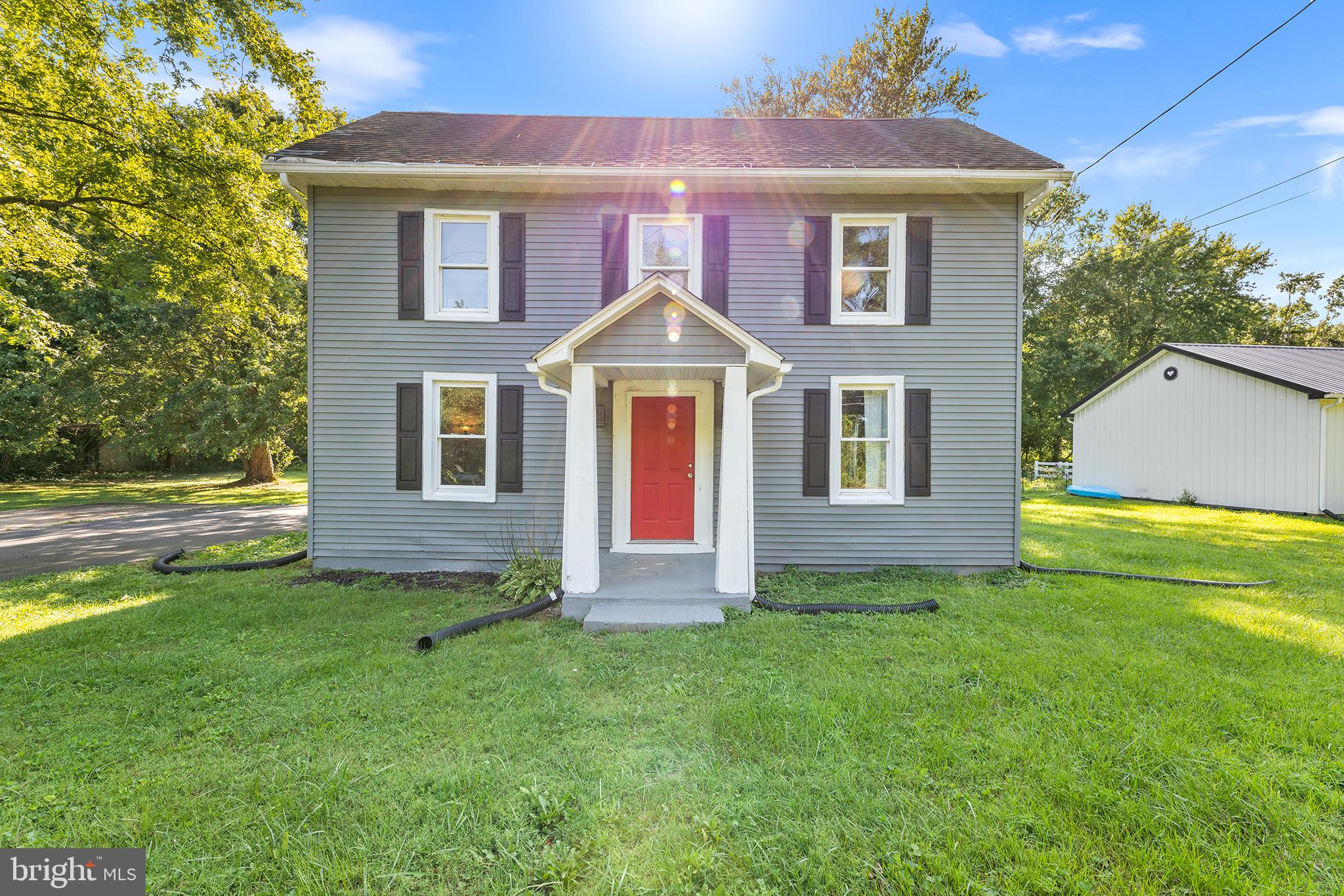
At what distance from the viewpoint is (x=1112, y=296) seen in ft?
79.6

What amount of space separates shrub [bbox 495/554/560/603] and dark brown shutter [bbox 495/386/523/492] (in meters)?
1.17

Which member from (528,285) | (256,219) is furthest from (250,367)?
(528,285)

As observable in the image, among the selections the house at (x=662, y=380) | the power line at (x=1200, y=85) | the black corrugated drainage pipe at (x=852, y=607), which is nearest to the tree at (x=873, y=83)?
the power line at (x=1200, y=85)

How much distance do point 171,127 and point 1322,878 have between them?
45.6 ft

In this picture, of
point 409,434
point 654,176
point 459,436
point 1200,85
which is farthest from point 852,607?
point 1200,85

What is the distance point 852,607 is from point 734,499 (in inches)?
66.4

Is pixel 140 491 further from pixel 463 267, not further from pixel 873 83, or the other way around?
pixel 873 83

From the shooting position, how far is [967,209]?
707 centimetres

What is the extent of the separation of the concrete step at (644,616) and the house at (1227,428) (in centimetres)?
1508

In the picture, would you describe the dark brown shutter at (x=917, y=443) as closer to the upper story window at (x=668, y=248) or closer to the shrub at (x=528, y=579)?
the upper story window at (x=668, y=248)

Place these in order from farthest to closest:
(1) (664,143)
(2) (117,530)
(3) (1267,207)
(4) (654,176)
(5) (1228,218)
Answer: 1. (5) (1228,218)
2. (3) (1267,207)
3. (2) (117,530)
4. (1) (664,143)
5. (4) (654,176)

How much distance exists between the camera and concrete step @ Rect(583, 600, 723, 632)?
491cm

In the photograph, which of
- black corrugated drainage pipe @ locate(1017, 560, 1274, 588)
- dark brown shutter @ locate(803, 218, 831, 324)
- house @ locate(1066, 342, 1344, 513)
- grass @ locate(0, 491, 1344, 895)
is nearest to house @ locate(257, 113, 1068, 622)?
dark brown shutter @ locate(803, 218, 831, 324)

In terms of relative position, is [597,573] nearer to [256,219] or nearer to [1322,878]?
[1322,878]
